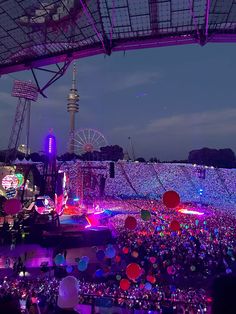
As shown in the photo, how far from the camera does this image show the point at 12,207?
1037 centimetres

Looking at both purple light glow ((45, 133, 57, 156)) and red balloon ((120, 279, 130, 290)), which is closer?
red balloon ((120, 279, 130, 290))

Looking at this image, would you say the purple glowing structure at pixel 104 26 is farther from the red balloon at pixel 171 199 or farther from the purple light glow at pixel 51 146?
the purple light glow at pixel 51 146

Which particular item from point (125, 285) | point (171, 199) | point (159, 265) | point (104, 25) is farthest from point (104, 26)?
point (159, 265)

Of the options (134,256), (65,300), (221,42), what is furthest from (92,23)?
(134,256)

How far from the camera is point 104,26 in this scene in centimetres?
450

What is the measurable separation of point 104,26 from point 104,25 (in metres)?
0.02

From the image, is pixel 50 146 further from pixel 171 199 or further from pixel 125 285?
pixel 171 199

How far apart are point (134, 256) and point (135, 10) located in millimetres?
11356

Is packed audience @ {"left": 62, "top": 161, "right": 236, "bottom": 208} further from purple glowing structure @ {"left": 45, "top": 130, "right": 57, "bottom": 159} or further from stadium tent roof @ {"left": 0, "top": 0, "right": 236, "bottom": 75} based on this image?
stadium tent roof @ {"left": 0, "top": 0, "right": 236, "bottom": 75}

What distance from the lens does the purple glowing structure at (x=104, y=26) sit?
4188 mm

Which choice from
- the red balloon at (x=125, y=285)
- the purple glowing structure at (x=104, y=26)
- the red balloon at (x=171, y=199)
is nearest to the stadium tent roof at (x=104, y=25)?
the purple glowing structure at (x=104, y=26)

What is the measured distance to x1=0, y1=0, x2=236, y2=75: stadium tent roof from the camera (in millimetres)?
4184

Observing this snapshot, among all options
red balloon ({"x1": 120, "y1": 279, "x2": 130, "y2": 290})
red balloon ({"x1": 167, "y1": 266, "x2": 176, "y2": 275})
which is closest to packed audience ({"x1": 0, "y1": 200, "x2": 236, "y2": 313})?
red balloon ({"x1": 167, "y1": 266, "x2": 176, "y2": 275})

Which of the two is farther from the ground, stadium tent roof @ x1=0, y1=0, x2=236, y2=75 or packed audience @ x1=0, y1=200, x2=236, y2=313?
stadium tent roof @ x1=0, y1=0, x2=236, y2=75
